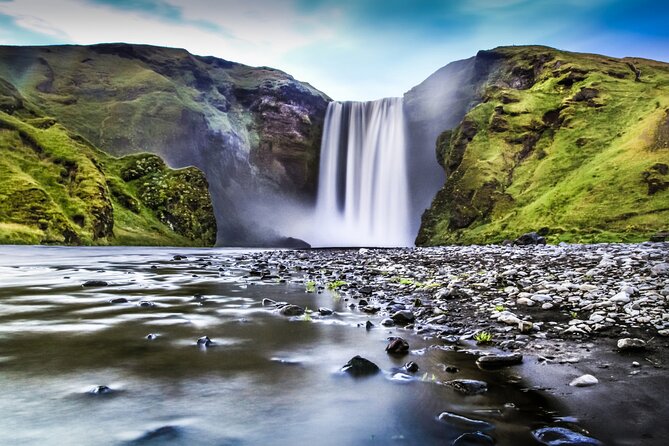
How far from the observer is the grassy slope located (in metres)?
43.3

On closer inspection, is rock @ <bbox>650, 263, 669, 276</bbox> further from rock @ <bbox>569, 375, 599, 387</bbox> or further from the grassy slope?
the grassy slope

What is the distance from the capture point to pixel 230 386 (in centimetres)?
491

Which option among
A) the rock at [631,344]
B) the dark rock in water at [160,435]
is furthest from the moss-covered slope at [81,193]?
the rock at [631,344]

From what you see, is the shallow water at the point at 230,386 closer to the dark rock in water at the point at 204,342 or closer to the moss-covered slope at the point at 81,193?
the dark rock in water at the point at 204,342

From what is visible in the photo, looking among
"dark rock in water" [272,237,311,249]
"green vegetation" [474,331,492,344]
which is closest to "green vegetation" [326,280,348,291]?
"green vegetation" [474,331,492,344]

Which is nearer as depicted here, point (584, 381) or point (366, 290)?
point (584, 381)

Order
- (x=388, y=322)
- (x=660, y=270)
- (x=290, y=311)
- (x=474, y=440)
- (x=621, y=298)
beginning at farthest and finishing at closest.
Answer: (x=660, y=270) < (x=290, y=311) < (x=388, y=322) < (x=621, y=298) < (x=474, y=440)

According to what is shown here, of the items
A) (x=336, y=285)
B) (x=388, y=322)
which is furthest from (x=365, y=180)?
(x=388, y=322)

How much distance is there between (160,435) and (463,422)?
106 inches

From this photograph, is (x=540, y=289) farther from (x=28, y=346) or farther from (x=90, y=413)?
(x=28, y=346)

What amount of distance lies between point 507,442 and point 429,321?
4.85 m

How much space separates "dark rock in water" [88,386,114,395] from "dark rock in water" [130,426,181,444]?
1.23 metres

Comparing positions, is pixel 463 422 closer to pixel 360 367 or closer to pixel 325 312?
pixel 360 367

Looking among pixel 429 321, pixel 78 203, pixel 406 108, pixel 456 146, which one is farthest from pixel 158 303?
pixel 406 108
